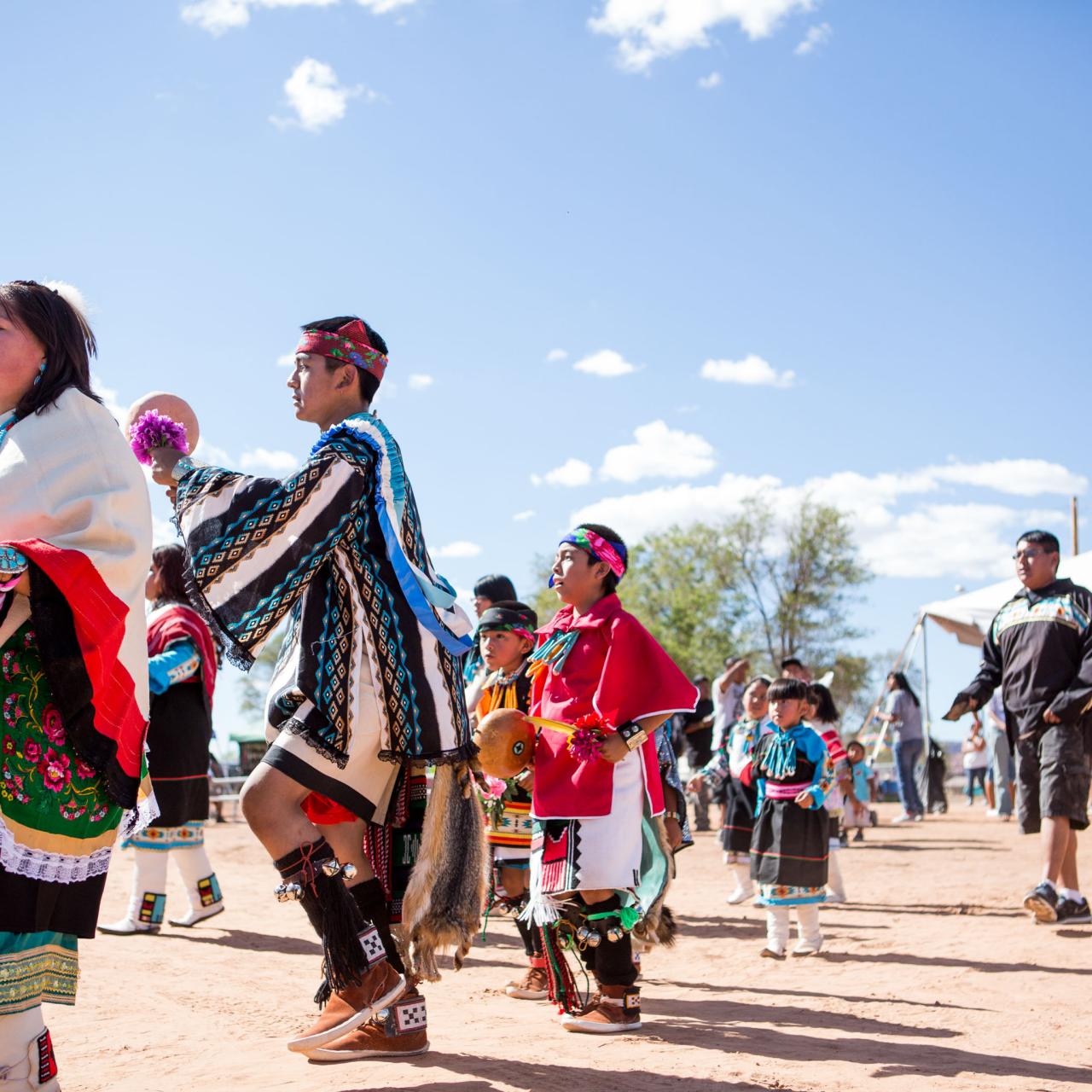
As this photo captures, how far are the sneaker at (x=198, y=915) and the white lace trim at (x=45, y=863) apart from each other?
4.53 m

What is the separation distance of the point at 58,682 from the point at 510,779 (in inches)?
119

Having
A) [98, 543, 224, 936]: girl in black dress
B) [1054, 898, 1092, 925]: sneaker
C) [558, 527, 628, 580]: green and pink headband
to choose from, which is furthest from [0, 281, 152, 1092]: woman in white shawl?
[1054, 898, 1092, 925]: sneaker

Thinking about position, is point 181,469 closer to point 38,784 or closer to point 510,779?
point 38,784

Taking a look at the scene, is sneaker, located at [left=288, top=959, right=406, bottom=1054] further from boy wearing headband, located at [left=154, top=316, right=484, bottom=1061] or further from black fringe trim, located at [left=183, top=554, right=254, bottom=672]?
black fringe trim, located at [left=183, top=554, right=254, bottom=672]

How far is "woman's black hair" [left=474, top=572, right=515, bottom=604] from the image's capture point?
24.7 feet

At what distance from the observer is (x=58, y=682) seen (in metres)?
3.01

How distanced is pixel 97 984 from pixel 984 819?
16.0 m

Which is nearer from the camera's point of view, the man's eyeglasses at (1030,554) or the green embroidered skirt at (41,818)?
the green embroidered skirt at (41,818)

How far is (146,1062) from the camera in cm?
391

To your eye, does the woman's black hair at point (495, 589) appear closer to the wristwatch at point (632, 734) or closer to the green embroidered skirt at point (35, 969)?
the wristwatch at point (632, 734)

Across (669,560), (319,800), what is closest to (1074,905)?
(319,800)

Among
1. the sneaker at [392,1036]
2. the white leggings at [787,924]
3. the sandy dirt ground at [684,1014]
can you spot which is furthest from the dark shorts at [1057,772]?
the sneaker at [392,1036]

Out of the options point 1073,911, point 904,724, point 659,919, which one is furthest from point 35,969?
point 904,724

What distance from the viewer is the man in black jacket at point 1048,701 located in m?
7.29
